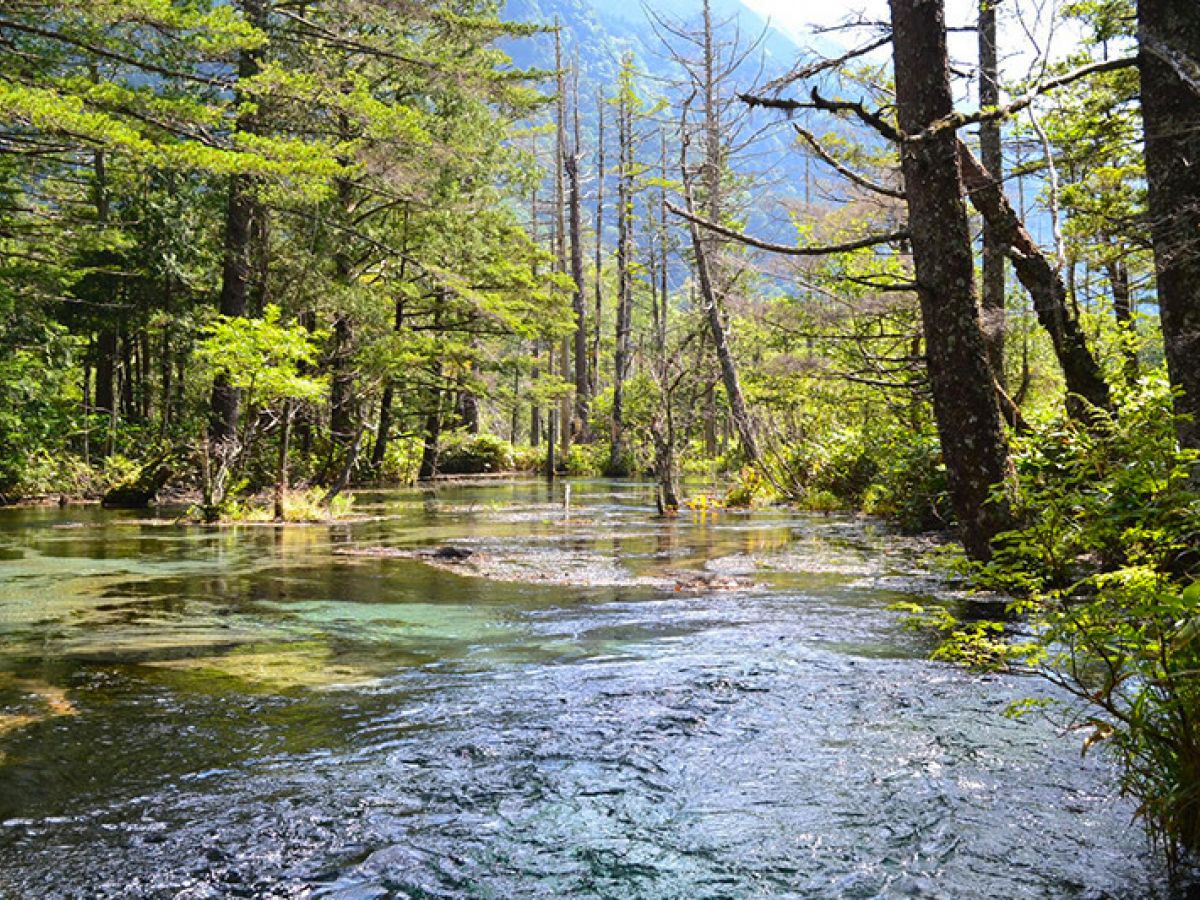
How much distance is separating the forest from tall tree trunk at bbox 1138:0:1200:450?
16 mm

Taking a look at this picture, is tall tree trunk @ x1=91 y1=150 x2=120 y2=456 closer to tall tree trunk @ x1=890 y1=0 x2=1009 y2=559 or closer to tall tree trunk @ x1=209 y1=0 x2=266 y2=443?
tall tree trunk @ x1=209 y1=0 x2=266 y2=443

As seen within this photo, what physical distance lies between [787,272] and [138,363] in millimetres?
18726

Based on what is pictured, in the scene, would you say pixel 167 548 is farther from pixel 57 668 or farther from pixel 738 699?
pixel 738 699

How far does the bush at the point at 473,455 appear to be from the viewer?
2786 centimetres

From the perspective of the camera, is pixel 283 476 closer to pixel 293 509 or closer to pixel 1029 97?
pixel 293 509

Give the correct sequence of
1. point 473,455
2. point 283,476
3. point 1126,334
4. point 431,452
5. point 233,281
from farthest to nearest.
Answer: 1. point 473,455
2. point 431,452
3. point 233,281
4. point 283,476
5. point 1126,334

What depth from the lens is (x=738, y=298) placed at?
16.8m

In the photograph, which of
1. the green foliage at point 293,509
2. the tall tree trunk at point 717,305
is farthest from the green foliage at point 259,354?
the tall tree trunk at point 717,305

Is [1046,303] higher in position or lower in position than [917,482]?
higher

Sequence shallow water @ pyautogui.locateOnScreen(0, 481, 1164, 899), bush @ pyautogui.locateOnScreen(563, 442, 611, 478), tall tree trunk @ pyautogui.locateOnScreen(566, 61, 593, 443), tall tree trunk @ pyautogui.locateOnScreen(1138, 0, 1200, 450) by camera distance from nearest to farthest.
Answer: shallow water @ pyautogui.locateOnScreen(0, 481, 1164, 899) < tall tree trunk @ pyautogui.locateOnScreen(1138, 0, 1200, 450) < bush @ pyautogui.locateOnScreen(563, 442, 611, 478) < tall tree trunk @ pyautogui.locateOnScreen(566, 61, 593, 443)

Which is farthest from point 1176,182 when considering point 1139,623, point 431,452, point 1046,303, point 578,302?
point 578,302

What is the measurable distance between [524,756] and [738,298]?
14.5m

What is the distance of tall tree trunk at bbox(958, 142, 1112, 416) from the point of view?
274 inches

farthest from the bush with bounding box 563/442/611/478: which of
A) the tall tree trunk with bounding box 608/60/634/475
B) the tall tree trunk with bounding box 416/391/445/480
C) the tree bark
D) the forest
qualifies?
the tree bark
